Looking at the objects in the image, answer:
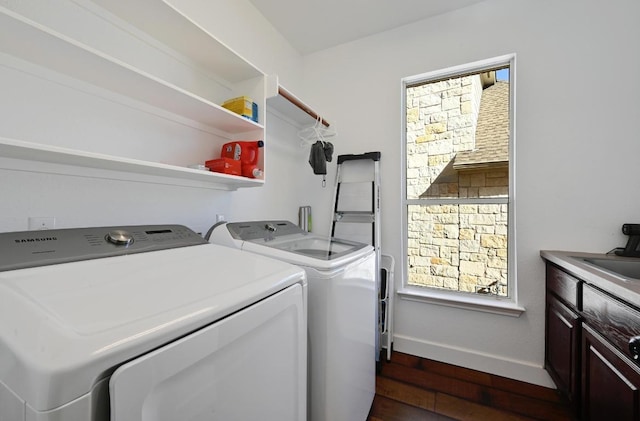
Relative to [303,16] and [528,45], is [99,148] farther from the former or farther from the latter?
[528,45]

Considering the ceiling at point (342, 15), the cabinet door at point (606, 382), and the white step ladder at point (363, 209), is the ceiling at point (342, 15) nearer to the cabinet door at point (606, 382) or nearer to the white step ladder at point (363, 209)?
the white step ladder at point (363, 209)

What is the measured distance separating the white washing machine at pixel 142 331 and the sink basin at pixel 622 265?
5.98 ft

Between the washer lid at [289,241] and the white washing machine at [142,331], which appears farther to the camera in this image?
the washer lid at [289,241]

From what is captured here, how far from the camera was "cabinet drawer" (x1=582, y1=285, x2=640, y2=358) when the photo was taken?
1.00 m

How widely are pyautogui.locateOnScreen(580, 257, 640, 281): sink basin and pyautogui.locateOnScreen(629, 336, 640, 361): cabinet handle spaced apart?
0.68m

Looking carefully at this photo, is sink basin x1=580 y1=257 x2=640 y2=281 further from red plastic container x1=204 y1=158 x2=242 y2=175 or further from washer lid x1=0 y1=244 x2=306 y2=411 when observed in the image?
red plastic container x1=204 y1=158 x2=242 y2=175

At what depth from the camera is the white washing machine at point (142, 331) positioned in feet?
1.33

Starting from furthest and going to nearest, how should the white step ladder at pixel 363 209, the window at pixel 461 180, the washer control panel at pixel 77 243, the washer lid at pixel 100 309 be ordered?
the white step ladder at pixel 363 209, the window at pixel 461 180, the washer control panel at pixel 77 243, the washer lid at pixel 100 309

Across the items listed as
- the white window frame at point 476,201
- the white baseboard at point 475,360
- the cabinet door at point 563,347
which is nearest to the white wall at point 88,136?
the white window frame at point 476,201

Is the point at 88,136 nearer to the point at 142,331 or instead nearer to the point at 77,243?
the point at 77,243

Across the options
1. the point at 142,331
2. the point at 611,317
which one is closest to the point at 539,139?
the point at 611,317

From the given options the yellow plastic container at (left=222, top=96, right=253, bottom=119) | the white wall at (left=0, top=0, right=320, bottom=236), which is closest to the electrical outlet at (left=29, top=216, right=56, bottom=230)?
the white wall at (left=0, top=0, right=320, bottom=236)

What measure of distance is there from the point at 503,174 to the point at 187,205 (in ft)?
7.51

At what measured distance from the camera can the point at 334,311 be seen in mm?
1088
